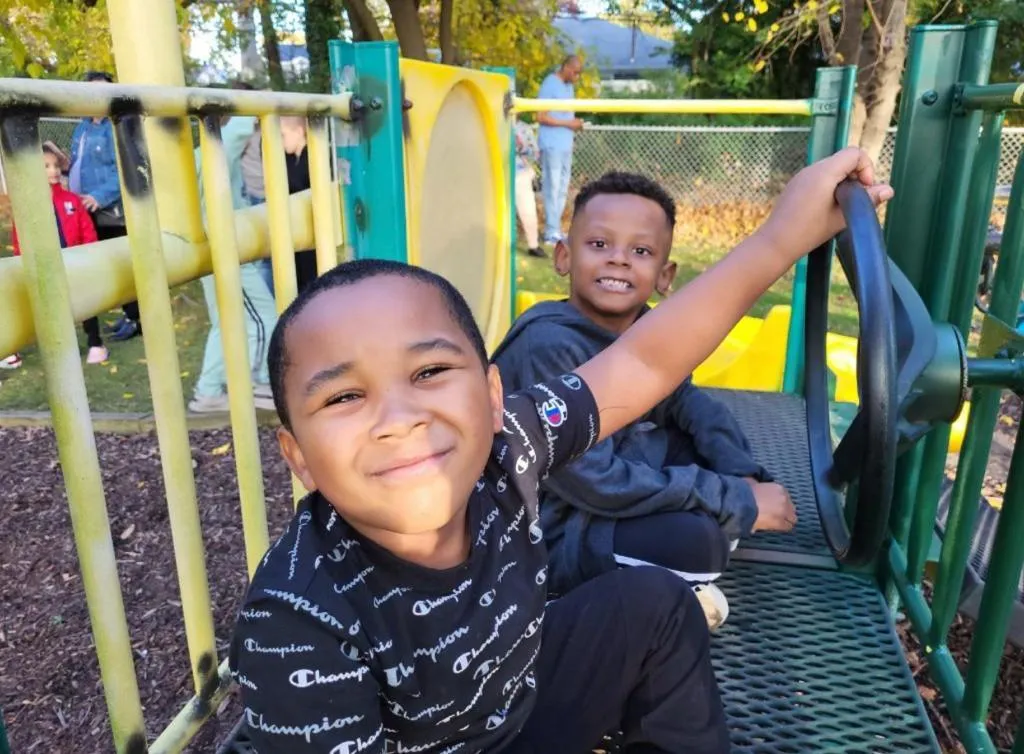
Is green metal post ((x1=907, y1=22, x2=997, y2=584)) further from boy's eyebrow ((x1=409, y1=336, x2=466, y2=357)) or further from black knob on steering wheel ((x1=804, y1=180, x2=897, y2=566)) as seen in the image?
Result: boy's eyebrow ((x1=409, y1=336, x2=466, y2=357))

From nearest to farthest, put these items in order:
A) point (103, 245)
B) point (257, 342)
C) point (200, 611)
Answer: point (103, 245)
point (200, 611)
point (257, 342)

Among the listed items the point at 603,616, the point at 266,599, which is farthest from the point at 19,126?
the point at 603,616

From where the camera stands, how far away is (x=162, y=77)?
137 centimetres

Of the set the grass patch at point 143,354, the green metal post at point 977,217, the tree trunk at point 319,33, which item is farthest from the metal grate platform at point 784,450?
the tree trunk at point 319,33

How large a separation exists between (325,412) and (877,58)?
30.3ft

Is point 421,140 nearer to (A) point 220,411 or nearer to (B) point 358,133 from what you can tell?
(B) point 358,133

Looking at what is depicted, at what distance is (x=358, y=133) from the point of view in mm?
1841

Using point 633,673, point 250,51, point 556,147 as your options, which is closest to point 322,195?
point 633,673

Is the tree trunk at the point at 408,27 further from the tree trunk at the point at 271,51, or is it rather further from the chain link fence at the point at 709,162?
the tree trunk at the point at 271,51

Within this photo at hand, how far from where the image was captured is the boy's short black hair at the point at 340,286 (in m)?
1.10

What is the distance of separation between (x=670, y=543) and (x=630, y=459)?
23 cm

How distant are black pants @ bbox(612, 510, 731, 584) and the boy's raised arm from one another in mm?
395

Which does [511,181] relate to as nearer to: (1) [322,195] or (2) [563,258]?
(2) [563,258]

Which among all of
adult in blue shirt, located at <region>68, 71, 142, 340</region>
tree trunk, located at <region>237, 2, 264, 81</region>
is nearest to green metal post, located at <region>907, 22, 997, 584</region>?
adult in blue shirt, located at <region>68, 71, 142, 340</region>
